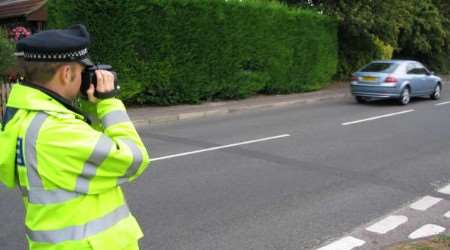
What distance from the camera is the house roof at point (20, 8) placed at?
19702mm

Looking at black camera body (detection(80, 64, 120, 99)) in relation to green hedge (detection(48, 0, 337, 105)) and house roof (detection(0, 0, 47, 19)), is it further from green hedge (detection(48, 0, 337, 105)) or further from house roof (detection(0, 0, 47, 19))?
house roof (detection(0, 0, 47, 19))

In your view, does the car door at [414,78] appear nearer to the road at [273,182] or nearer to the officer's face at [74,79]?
the road at [273,182]

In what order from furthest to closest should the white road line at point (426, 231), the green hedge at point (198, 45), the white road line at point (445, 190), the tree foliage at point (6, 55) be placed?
the green hedge at point (198, 45), the tree foliage at point (6, 55), the white road line at point (445, 190), the white road line at point (426, 231)

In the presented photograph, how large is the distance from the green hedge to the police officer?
11809 millimetres

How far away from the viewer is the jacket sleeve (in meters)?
1.75

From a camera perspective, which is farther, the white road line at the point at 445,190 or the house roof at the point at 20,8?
the house roof at the point at 20,8

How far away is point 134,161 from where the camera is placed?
190 cm

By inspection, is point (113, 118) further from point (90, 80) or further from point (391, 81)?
point (391, 81)

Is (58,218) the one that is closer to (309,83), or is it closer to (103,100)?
(103,100)

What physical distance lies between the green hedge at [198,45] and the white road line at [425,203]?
960 cm

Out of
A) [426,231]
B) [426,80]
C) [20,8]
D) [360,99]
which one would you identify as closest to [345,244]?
[426,231]

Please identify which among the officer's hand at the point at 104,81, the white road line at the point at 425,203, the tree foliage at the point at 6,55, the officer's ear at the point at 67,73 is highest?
the officer's ear at the point at 67,73

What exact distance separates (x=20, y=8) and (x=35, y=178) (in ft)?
69.7

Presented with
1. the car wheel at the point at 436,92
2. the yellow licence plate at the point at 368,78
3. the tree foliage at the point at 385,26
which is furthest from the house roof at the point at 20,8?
the car wheel at the point at 436,92
